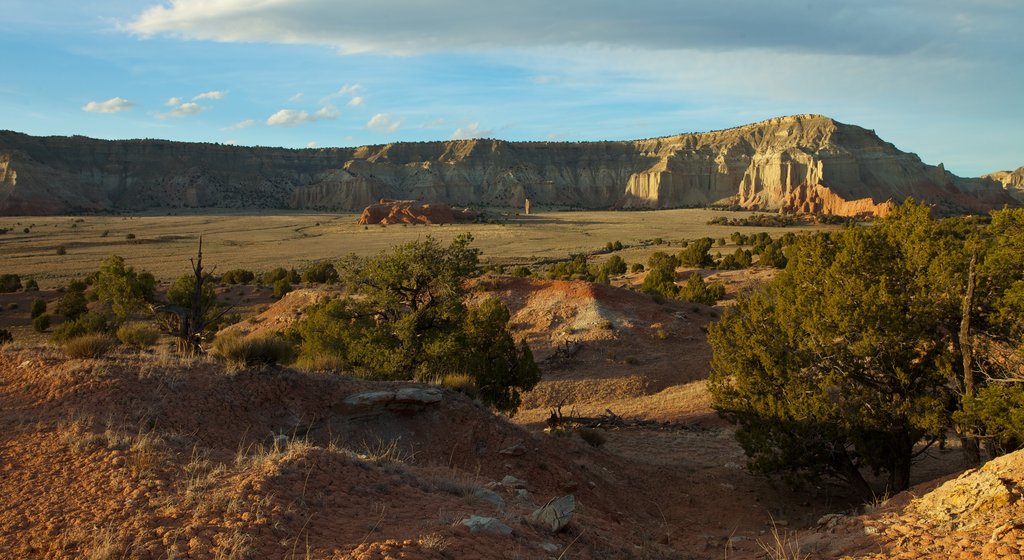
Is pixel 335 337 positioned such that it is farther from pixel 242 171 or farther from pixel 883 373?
pixel 242 171

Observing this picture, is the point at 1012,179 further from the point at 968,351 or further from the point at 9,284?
the point at 9,284

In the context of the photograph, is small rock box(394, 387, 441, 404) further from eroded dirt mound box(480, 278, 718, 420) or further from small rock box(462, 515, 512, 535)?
eroded dirt mound box(480, 278, 718, 420)

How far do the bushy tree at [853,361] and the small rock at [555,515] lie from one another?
7002 millimetres

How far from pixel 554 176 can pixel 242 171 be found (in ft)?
230

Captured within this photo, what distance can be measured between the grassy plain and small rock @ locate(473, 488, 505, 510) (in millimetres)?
45280

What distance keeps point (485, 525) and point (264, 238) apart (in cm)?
7738

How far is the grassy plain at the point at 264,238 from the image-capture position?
181 feet

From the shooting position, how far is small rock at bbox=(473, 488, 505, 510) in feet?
24.0

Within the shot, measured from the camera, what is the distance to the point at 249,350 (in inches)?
453

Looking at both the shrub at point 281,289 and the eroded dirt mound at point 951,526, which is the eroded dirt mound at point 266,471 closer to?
the eroded dirt mound at point 951,526

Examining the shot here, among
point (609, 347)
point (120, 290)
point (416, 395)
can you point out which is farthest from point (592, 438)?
point (120, 290)

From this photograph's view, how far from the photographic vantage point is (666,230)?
291 feet

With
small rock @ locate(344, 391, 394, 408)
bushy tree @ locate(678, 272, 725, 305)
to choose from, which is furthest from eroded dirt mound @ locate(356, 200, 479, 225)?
small rock @ locate(344, 391, 394, 408)

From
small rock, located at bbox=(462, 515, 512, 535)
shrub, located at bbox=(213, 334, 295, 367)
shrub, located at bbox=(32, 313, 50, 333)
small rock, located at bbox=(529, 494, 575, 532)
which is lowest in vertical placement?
shrub, located at bbox=(32, 313, 50, 333)
